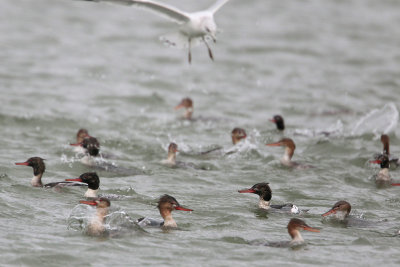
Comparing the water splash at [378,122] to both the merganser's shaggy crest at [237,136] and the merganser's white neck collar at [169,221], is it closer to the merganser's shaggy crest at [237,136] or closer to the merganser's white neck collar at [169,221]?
the merganser's shaggy crest at [237,136]

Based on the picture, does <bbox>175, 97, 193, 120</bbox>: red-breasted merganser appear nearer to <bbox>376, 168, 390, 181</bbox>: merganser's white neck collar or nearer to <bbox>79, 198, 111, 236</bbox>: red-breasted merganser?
<bbox>376, 168, 390, 181</bbox>: merganser's white neck collar

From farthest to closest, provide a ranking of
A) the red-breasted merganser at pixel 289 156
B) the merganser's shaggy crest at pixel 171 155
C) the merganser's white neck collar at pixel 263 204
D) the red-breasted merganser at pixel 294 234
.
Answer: the red-breasted merganser at pixel 289 156
the merganser's shaggy crest at pixel 171 155
the merganser's white neck collar at pixel 263 204
the red-breasted merganser at pixel 294 234

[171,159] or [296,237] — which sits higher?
[171,159]

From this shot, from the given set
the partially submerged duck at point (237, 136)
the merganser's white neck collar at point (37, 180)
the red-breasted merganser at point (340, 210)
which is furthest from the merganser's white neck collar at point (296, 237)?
the partially submerged duck at point (237, 136)

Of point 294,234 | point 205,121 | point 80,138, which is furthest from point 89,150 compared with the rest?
point 294,234

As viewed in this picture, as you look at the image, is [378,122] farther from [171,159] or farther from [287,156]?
[171,159]

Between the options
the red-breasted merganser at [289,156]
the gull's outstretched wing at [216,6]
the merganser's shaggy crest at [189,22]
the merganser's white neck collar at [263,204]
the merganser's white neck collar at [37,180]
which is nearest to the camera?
the merganser's white neck collar at [263,204]

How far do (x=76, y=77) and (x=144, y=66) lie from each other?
2.84 meters

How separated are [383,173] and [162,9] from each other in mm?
4563

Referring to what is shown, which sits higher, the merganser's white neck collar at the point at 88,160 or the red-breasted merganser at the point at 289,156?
the red-breasted merganser at the point at 289,156

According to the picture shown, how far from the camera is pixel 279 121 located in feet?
56.3

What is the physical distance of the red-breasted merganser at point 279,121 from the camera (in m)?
17.2

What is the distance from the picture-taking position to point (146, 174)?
13273 millimetres

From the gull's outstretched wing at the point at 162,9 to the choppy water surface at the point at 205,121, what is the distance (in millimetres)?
2548
